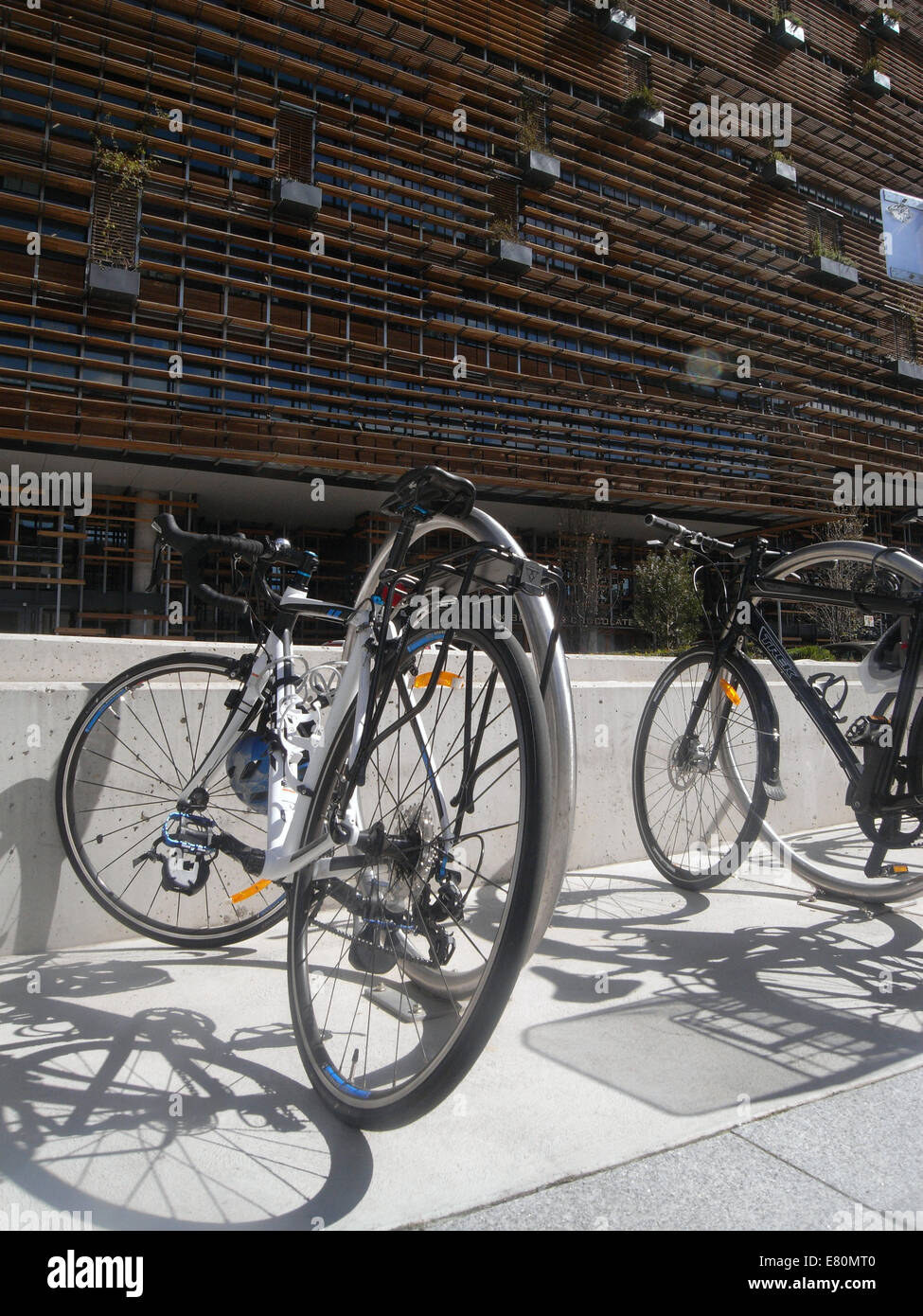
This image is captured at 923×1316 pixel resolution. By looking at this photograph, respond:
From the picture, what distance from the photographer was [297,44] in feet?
65.6

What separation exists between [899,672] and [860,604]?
28cm

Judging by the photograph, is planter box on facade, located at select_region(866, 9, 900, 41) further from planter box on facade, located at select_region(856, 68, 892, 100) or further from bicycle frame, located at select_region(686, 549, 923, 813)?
bicycle frame, located at select_region(686, 549, 923, 813)

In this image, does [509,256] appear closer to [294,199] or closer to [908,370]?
[294,199]

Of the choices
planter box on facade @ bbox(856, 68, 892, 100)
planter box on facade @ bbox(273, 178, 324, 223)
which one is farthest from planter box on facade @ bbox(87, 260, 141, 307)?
planter box on facade @ bbox(856, 68, 892, 100)

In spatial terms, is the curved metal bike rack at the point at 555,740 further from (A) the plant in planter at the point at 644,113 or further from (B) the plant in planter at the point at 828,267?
(B) the plant in planter at the point at 828,267

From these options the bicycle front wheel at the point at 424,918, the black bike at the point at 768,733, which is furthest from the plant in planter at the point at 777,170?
the bicycle front wheel at the point at 424,918

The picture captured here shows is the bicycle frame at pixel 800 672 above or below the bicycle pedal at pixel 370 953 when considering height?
above

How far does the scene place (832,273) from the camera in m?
30.0

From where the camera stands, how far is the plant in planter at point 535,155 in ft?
75.0

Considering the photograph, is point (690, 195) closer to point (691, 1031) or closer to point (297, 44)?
point (297, 44)

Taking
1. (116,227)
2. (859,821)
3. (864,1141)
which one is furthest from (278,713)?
(116,227)

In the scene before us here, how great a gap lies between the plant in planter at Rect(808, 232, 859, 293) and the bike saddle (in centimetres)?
3351

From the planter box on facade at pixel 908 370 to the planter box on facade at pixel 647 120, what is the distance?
13228mm

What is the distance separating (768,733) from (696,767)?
36 centimetres
